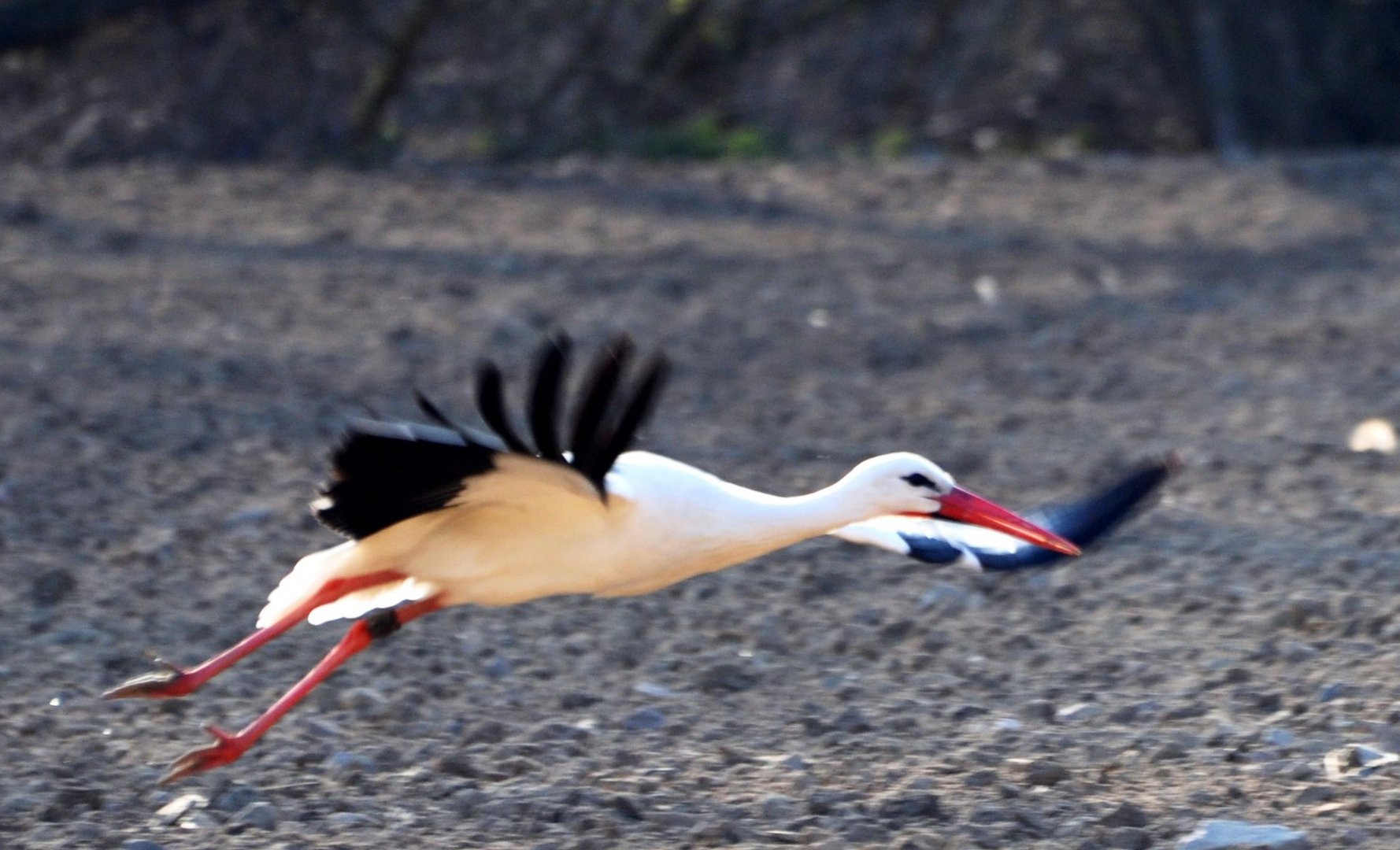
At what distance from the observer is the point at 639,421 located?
4184mm

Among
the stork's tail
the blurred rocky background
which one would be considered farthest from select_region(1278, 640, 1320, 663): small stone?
the blurred rocky background

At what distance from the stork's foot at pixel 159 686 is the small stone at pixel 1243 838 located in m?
2.39

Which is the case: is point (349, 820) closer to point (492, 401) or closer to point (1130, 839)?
point (492, 401)

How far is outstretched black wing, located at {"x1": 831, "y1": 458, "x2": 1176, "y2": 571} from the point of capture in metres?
5.56

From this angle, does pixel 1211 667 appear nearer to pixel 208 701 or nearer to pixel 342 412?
pixel 208 701

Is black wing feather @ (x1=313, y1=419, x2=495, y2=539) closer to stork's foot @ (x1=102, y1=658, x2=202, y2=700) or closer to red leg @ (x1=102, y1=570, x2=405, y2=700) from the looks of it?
red leg @ (x1=102, y1=570, x2=405, y2=700)

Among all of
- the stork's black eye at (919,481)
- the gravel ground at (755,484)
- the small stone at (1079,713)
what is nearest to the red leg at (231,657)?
the gravel ground at (755,484)

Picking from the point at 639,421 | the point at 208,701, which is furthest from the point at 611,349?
the point at 208,701

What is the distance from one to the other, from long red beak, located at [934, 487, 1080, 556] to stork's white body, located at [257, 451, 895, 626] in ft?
0.87

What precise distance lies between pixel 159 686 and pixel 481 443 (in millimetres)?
1327

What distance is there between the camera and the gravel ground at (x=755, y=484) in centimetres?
488

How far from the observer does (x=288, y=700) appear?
5023 mm

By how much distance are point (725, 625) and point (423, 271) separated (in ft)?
16.9

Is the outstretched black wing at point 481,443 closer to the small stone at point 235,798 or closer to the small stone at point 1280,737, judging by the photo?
the small stone at point 235,798
